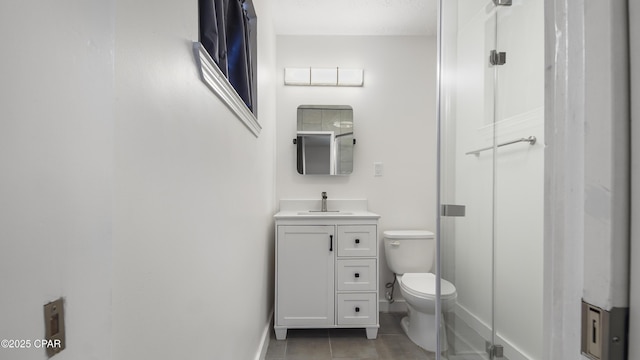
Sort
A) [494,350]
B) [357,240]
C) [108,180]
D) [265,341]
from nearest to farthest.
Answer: [108,180]
[494,350]
[265,341]
[357,240]

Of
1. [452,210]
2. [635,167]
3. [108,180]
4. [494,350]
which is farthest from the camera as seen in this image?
[452,210]

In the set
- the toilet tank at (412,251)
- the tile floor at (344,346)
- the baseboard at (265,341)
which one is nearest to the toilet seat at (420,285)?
the toilet tank at (412,251)

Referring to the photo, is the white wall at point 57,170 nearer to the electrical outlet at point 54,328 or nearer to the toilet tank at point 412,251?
the electrical outlet at point 54,328

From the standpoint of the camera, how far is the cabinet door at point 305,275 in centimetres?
197

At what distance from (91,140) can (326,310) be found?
1.91 m

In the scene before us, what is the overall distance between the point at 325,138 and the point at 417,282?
4.51 feet

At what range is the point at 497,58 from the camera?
39.6 inches

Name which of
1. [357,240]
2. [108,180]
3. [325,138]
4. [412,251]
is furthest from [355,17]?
[108,180]

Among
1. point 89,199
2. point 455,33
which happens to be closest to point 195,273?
point 89,199

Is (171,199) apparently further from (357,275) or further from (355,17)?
(355,17)

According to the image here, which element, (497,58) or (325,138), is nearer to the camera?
(497,58)

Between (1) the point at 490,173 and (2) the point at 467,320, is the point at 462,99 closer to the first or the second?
(1) the point at 490,173

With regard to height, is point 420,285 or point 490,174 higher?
point 490,174

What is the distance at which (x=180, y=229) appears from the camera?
0.64 m
